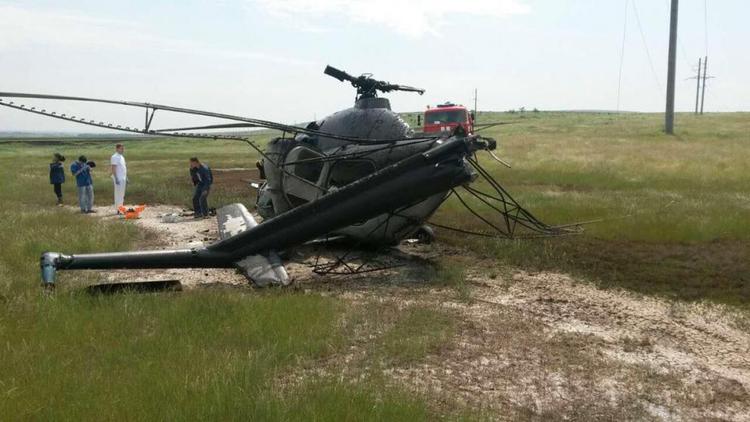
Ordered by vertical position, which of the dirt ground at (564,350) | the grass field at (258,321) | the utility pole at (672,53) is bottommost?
the dirt ground at (564,350)

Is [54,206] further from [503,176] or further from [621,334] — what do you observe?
[621,334]

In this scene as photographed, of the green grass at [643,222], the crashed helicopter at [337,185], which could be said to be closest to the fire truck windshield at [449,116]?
the green grass at [643,222]

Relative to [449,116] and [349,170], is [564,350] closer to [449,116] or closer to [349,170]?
[349,170]

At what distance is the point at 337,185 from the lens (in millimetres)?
11711

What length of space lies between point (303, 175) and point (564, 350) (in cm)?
662

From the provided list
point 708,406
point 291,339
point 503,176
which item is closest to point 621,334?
point 708,406

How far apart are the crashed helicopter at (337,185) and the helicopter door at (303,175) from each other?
2cm

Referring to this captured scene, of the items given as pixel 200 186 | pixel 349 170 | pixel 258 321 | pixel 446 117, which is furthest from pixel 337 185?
pixel 446 117

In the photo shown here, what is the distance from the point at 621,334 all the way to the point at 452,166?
3.53 metres

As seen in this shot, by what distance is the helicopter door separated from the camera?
11.4m

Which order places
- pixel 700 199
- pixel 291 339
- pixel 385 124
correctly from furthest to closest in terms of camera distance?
pixel 700 199, pixel 385 124, pixel 291 339

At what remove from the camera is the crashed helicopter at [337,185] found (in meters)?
9.13

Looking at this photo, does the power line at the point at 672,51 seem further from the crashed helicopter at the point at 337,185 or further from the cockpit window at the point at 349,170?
the cockpit window at the point at 349,170

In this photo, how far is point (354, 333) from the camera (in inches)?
280
